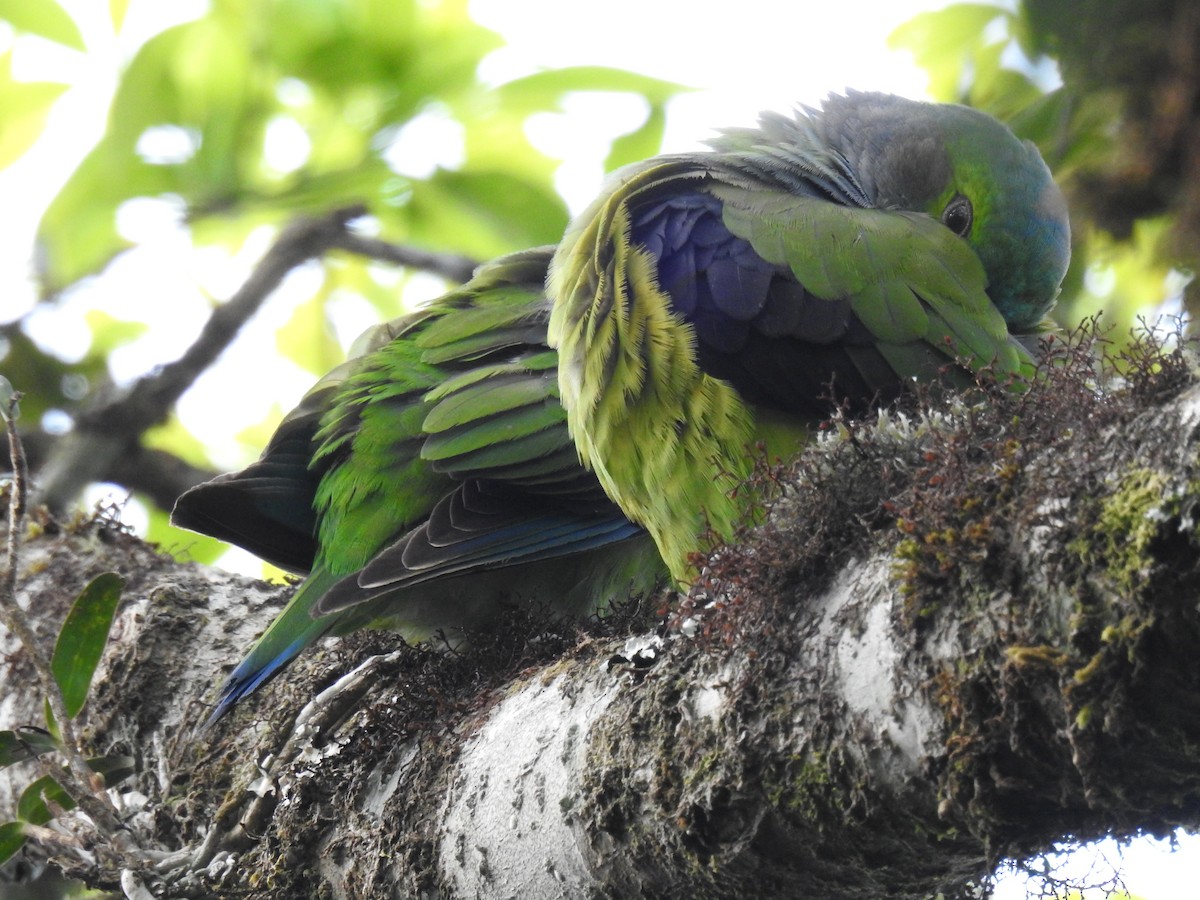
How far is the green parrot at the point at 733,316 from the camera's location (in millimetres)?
2490

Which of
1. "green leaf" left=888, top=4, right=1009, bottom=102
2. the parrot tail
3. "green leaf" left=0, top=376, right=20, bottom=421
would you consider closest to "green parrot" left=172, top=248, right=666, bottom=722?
the parrot tail

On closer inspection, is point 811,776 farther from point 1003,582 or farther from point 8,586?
point 8,586

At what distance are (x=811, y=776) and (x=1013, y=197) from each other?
2.16 m

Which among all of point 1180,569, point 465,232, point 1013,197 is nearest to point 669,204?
point 1013,197

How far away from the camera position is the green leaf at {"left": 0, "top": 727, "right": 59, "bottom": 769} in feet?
7.80

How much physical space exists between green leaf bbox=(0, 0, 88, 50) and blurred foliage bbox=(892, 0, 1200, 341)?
121 inches

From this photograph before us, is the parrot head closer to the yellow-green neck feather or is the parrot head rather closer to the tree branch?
the yellow-green neck feather

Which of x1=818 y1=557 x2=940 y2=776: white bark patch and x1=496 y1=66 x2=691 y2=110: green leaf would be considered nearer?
x1=818 y1=557 x2=940 y2=776: white bark patch

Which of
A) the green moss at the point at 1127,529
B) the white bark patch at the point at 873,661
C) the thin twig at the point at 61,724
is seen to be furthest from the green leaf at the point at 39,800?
the green moss at the point at 1127,529

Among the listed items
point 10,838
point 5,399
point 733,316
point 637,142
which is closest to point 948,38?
point 637,142

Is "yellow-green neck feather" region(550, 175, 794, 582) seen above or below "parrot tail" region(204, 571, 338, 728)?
above

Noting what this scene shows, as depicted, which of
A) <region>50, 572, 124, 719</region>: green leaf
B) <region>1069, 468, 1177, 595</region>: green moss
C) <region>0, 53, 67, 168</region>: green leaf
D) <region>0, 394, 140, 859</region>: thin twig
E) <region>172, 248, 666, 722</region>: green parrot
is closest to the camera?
<region>1069, 468, 1177, 595</region>: green moss

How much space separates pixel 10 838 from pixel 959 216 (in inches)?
104

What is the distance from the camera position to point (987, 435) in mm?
1442
